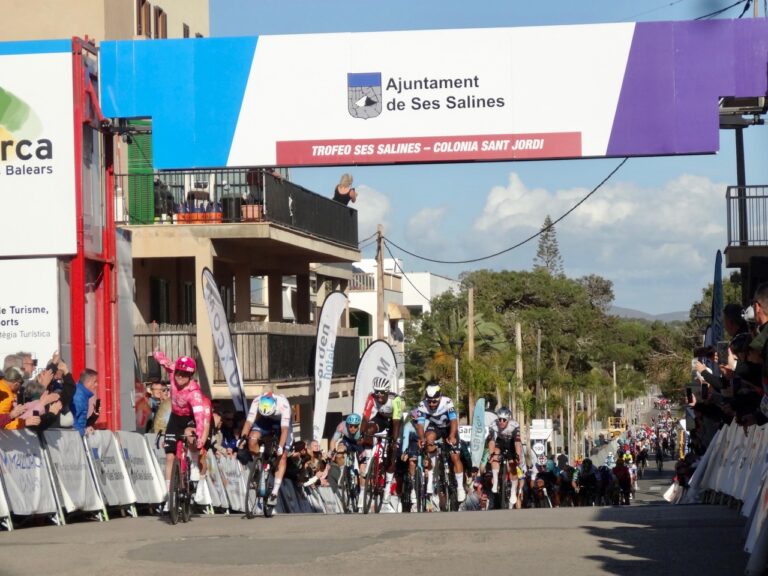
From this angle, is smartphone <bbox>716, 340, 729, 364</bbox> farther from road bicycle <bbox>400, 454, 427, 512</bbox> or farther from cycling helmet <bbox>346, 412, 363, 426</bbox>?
cycling helmet <bbox>346, 412, 363, 426</bbox>

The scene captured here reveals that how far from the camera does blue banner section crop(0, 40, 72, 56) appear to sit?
19688 millimetres

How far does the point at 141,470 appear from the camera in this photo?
17797 millimetres

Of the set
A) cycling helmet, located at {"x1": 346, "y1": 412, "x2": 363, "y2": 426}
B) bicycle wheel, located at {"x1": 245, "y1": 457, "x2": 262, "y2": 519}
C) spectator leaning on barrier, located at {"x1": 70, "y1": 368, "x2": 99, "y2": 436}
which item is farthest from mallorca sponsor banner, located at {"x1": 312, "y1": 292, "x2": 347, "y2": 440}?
bicycle wheel, located at {"x1": 245, "y1": 457, "x2": 262, "y2": 519}

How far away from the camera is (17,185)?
19.7 m

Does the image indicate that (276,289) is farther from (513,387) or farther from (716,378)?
(513,387)

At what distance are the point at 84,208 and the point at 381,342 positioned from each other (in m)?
9.24

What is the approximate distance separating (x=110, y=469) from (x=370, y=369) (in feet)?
36.5

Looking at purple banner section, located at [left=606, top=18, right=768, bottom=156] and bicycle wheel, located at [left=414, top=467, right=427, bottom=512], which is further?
purple banner section, located at [left=606, top=18, right=768, bottom=156]

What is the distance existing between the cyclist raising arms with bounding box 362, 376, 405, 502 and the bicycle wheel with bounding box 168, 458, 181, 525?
4441 mm

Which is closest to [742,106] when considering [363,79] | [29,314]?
[363,79]

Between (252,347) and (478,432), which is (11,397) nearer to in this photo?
(478,432)

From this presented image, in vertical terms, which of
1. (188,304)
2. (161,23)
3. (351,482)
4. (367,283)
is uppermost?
(161,23)

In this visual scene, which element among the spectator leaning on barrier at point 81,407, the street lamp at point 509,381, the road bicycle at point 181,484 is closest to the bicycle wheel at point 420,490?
the road bicycle at point 181,484

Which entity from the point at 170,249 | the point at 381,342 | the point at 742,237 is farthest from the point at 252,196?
the point at 742,237
